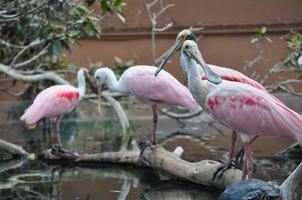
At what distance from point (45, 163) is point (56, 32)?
8.30 ft

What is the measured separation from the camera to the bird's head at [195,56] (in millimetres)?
6535

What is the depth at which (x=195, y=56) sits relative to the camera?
6629 millimetres

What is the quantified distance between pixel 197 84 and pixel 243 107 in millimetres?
501

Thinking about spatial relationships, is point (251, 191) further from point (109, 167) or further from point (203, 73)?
point (109, 167)

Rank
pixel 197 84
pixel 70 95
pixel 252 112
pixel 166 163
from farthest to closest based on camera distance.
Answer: pixel 70 95 → pixel 166 163 → pixel 197 84 → pixel 252 112

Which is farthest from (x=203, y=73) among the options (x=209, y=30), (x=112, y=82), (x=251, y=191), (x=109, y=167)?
(x=209, y=30)

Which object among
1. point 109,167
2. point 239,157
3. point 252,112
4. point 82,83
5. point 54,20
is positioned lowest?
point 109,167

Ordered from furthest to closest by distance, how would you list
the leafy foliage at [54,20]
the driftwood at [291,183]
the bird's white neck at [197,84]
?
1. the leafy foliage at [54,20]
2. the bird's white neck at [197,84]
3. the driftwood at [291,183]

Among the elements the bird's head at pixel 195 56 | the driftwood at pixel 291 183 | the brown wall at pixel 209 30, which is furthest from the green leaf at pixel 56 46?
the driftwood at pixel 291 183

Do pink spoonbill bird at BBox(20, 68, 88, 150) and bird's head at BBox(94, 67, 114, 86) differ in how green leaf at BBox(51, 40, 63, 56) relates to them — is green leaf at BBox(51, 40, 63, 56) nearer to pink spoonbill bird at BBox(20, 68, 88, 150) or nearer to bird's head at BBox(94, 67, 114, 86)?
bird's head at BBox(94, 67, 114, 86)

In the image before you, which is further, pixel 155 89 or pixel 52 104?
pixel 52 104

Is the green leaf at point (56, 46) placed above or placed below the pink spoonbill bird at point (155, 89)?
above

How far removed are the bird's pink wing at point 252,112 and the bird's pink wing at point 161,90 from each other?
186 centimetres

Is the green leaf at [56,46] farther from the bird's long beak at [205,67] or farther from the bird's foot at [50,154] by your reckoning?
the bird's long beak at [205,67]
